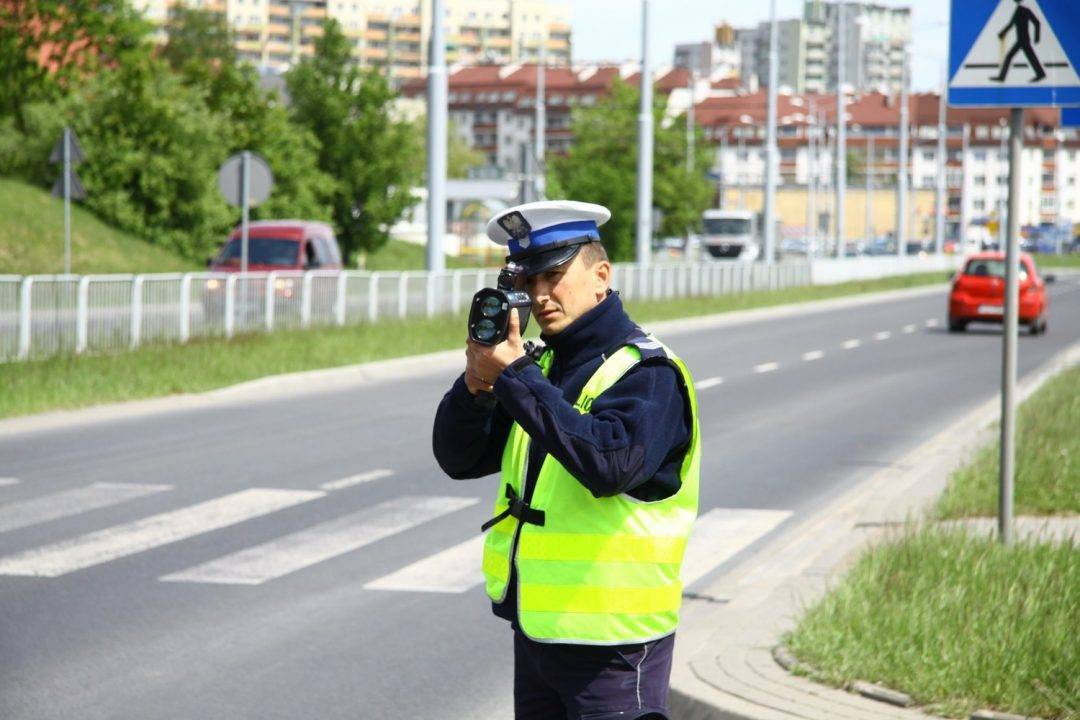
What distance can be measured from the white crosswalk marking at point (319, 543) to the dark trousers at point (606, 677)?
5252 mm

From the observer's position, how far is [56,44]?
55531 mm

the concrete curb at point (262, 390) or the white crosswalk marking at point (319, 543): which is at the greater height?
the white crosswalk marking at point (319, 543)

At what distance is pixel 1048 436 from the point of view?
13531 mm

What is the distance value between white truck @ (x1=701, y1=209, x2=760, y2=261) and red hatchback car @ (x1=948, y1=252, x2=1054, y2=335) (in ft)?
216

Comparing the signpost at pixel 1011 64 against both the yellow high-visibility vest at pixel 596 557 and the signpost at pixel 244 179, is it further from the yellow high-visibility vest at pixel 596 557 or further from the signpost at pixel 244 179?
the signpost at pixel 244 179

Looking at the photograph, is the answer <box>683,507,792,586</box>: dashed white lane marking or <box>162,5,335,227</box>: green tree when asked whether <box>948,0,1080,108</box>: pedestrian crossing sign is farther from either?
<box>162,5,335,227</box>: green tree

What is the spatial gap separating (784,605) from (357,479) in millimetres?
5694

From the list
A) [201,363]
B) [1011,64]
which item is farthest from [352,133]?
[1011,64]

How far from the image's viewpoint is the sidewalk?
6.00 m

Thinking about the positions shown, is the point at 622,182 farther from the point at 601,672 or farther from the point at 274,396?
the point at 601,672

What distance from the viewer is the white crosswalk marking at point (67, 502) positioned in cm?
1088

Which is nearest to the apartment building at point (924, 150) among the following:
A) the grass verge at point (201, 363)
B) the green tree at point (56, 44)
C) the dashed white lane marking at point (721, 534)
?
the green tree at point (56, 44)

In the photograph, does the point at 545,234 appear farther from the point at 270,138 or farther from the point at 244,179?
the point at 270,138

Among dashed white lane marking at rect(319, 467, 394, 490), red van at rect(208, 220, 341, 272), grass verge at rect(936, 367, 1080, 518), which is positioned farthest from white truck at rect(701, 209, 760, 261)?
dashed white lane marking at rect(319, 467, 394, 490)
